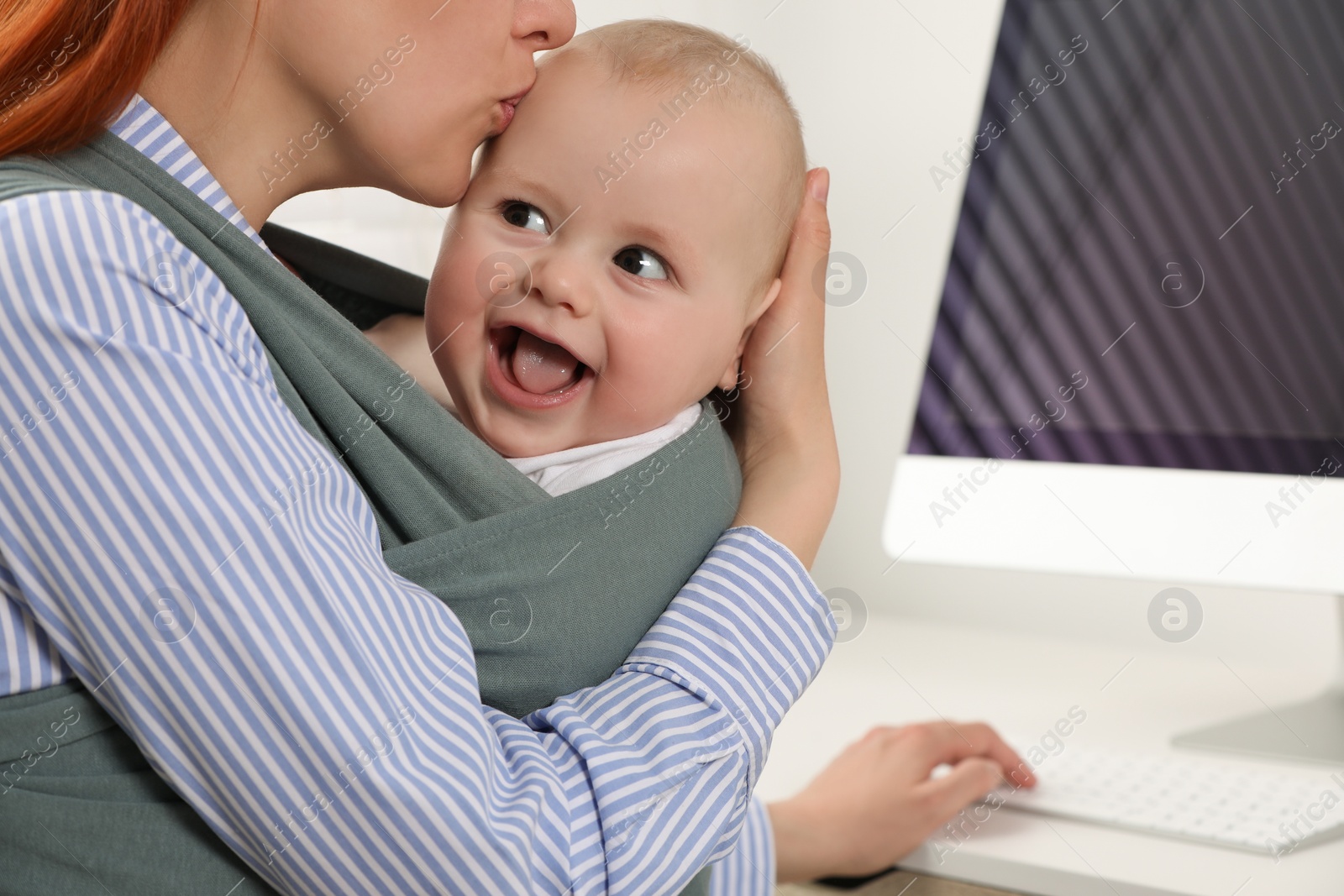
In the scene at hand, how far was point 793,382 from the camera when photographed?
3.02 feet

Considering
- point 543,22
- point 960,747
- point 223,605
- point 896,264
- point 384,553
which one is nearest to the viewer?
point 223,605

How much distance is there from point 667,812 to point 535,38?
1.89 ft

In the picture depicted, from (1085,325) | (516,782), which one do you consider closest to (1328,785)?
(1085,325)

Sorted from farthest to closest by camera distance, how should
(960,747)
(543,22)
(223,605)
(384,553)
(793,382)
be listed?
(960,747) → (793,382) → (543,22) → (384,553) → (223,605)

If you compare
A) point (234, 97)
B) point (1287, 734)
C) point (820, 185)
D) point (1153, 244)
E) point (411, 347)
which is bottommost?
point (1287, 734)

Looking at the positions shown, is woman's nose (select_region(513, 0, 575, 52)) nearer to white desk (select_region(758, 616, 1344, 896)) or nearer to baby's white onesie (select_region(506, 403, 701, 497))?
baby's white onesie (select_region(506, 403, 701, 497))

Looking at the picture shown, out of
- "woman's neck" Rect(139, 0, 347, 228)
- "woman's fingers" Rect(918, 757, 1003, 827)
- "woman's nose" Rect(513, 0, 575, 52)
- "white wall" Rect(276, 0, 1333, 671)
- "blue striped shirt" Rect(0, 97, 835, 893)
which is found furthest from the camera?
"white wall" Rect(276, 0, 1333, 671)

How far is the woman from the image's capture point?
0.47 metres

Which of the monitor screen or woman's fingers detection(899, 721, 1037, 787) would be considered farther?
the monitor screen

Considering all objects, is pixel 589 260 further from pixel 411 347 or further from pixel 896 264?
pixel 896 264

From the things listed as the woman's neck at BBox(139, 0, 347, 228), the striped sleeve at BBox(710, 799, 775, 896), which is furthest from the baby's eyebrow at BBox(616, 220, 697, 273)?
the striped sleeve at BBox(710, 799, 775, 896)

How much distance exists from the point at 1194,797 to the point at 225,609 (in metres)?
0.86

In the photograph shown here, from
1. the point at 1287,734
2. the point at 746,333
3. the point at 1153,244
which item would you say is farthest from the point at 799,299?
the point at 1287,734

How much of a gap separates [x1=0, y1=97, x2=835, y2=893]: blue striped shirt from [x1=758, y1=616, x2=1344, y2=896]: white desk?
1.47 ft
